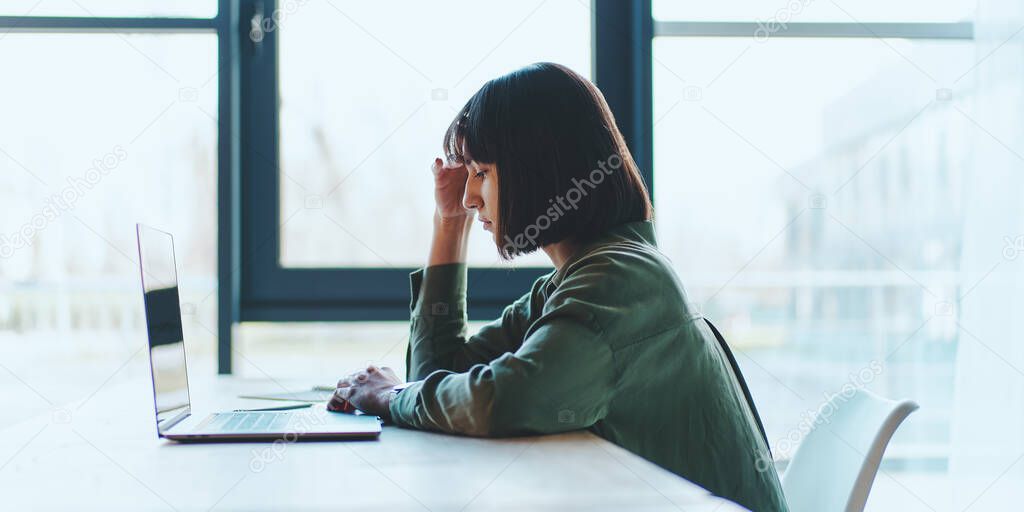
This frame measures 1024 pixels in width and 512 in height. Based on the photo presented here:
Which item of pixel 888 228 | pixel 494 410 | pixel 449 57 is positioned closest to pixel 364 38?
pixel 449 57

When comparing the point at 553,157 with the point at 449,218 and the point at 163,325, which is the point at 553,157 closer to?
the point at 449,218

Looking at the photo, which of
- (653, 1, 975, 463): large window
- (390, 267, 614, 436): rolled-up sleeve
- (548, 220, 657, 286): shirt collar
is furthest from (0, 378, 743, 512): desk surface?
(653, 1, 975, 463): large window

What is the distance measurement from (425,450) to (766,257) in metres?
1.49

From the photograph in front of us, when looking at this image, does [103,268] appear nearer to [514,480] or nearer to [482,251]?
[482,251]

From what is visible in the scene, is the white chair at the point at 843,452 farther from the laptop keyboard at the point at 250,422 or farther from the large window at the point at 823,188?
the large window at the point at 823,188

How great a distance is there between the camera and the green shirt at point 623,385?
2.81 feet

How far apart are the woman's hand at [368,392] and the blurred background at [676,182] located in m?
0.81

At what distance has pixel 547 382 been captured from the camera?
0.84 metres


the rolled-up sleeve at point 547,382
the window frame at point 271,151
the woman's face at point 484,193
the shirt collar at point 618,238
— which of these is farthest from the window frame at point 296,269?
the rolled-up sleeve at point 547,382

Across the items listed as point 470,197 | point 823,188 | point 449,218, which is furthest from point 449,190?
point 823,188

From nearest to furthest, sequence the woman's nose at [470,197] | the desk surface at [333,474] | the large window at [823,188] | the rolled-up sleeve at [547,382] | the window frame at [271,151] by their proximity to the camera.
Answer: the desk surface at [333,474], the rolled-up sleeve at [547,382], the woman's nose at [470,197], the window frame at [271,151], the large window at [823,188]

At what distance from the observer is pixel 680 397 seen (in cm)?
94

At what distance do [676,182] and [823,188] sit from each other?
0.41m

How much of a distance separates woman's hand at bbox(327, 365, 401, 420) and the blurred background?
81cm
